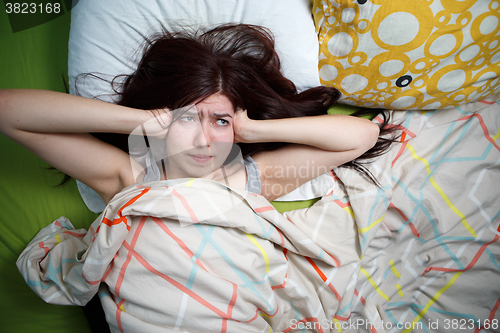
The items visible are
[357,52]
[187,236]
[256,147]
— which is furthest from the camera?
[256,147]

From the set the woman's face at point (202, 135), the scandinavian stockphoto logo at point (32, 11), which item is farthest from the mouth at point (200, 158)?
the scandinavian stockphoto logo at point (32, 11)

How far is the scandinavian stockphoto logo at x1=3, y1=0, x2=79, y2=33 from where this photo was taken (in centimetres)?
88

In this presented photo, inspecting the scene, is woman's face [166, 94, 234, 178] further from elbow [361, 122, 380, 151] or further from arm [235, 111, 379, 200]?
elbow [361, 122, 380, 151]

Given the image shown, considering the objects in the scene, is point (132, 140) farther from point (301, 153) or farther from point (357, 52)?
point (357, 52)


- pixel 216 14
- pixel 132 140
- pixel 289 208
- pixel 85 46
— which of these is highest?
pixel 216 14

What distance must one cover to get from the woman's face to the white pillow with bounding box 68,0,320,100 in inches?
10.6

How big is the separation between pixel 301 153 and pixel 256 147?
15 cm

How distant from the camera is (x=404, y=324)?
2.62ft

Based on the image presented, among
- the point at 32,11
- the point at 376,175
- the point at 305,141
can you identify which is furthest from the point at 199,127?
the point at 32,11

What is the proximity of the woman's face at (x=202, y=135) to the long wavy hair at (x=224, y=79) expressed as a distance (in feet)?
0.10

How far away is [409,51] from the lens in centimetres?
75

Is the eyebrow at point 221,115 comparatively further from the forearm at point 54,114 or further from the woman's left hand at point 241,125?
the forearm at point 54,114

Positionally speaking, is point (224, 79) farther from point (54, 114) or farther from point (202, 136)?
point (54, 114)

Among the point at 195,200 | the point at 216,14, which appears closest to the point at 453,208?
the point at 195,200
